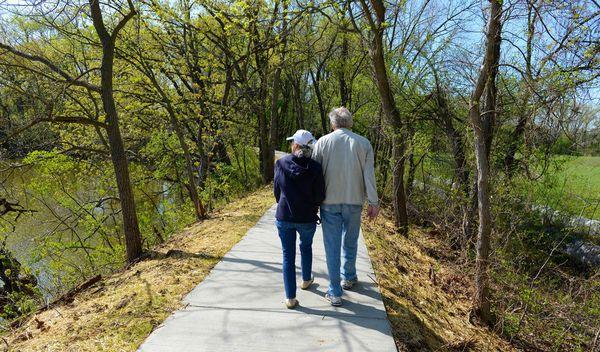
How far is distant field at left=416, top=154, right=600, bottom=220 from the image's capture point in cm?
1004

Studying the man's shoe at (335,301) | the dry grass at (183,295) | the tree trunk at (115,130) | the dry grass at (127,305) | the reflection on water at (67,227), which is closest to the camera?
the dry grass at (127,305)

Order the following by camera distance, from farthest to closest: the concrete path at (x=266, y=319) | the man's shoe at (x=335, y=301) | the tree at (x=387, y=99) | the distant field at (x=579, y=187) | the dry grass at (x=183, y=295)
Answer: the distant field at (x=579, y=187) < the tree at (x=387, y=99) < the man's shoe at (x=335, y=301) < the dry grass at (x=183, y=295) < the concrete path at (x=266, y=319)

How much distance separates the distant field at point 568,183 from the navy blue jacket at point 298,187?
739 centimetres

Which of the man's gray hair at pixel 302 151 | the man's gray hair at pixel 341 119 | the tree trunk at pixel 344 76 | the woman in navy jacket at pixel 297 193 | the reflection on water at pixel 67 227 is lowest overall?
the reflection on water at pixel 67 227

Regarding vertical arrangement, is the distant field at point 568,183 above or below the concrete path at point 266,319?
above

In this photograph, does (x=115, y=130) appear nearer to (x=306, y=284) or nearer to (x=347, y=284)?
(x=306, y=284)

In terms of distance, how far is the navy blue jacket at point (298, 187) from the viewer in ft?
13.3

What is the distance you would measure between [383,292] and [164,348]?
8.87 feet

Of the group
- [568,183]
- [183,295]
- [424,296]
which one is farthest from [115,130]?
[568,183]

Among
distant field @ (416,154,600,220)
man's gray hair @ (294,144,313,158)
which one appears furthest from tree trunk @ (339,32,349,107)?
man's gray hair @ (294,144,313,158)

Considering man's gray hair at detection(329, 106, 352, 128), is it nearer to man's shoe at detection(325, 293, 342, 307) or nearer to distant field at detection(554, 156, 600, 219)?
man's shoe at detection(325, 293, 342, 307)

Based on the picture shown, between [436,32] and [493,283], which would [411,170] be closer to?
[436,32]

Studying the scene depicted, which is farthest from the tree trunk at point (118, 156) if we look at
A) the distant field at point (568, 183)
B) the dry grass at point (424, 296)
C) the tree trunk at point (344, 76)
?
the tree trunk at point (344, 76)

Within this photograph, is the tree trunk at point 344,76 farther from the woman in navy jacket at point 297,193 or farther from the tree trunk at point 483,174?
the woman in navy jacket at point 297,193
